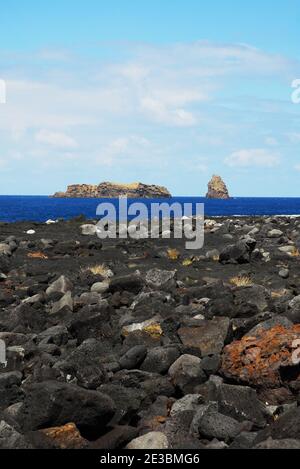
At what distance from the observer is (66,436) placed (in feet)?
22.6

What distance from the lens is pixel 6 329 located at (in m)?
12.6

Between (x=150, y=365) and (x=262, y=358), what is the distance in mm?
1888

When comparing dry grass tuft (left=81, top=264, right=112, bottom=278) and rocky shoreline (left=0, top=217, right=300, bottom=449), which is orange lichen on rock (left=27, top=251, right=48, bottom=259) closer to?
dry grass tuft (left=81, top=264, right=112, bottom=278)

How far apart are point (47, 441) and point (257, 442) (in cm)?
233

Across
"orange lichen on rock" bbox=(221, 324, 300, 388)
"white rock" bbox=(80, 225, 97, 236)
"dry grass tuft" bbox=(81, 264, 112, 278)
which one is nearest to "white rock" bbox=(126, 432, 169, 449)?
"orange lichen on rock" bbox=(221, 324, 300, 388)

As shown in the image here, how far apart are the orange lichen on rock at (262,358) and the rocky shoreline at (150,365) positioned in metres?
0.02

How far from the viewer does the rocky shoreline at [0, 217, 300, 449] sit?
23.5 ft

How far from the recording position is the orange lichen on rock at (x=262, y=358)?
841 centimetres

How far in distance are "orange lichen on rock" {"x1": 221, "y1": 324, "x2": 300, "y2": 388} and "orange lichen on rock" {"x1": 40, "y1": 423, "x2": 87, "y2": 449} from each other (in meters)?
2.69

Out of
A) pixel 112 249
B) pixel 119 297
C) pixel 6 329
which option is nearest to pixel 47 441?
pixel 6 329

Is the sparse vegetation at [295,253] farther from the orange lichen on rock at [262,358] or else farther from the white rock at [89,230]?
the orange lichen on rock at [262,358]

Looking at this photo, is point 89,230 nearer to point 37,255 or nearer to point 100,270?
point 37,255

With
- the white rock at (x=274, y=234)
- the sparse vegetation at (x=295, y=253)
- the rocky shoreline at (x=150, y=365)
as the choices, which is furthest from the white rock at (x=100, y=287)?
the white rock at (x=274, y=234)
